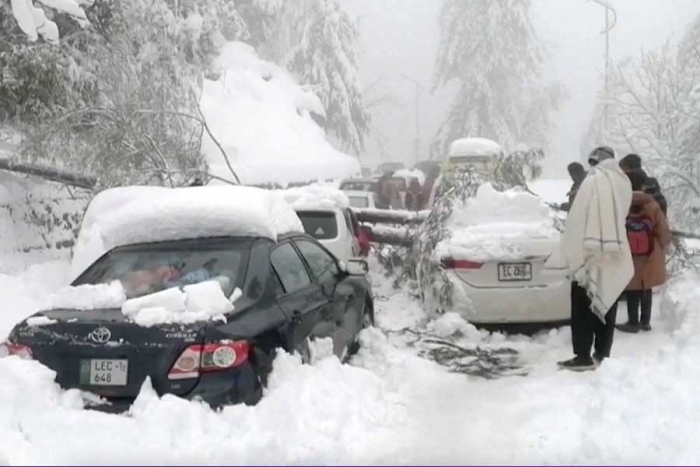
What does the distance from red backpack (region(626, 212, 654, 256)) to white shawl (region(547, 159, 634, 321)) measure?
1.36 m

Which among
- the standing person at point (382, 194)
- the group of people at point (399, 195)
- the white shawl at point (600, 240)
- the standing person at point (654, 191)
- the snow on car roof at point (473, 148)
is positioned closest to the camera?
the white shawl at point (600, 240)

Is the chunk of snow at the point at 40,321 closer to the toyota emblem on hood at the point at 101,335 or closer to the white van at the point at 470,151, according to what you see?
the toyota emblem on hood at the point at 101,335

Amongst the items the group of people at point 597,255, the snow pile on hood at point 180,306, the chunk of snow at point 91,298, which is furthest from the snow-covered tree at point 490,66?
the snow pile on hood at point 180,306

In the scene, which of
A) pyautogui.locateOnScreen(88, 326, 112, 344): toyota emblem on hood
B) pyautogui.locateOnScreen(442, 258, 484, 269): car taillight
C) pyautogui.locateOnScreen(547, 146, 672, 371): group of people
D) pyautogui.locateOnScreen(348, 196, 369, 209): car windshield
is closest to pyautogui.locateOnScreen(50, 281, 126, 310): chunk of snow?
pyautogui.locateOnScreen(88, 326, 112, 344): toyota emblem on hood

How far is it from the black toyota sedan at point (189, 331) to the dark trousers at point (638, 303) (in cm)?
340

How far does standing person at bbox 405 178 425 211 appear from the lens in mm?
17672

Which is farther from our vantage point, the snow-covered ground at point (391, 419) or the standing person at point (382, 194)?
the standing person at point (382, 194)

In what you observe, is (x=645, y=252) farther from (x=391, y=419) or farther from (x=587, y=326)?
(x=391, y=419)

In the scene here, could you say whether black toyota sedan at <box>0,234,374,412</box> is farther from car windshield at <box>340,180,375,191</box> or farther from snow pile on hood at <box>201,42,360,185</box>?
snow pile on hood at <box>201,42,360,185</box>

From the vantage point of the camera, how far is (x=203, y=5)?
53.1 ft

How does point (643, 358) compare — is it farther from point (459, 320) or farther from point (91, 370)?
point (91, 370)

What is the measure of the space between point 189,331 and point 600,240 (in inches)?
137

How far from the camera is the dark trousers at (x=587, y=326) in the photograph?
6383 mm

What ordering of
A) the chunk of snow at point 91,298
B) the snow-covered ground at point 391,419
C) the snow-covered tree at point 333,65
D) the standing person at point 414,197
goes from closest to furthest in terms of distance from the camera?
1. the snow-covered ground at point 391,419
2. the chunk of snow at point 91,298
3. the standing person at point 414,197
4. the snow-covered tree at point 333,65
